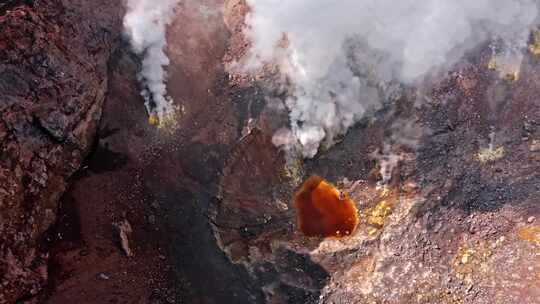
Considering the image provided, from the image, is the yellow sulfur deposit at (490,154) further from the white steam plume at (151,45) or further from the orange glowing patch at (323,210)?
the white steam plume at (151,45)

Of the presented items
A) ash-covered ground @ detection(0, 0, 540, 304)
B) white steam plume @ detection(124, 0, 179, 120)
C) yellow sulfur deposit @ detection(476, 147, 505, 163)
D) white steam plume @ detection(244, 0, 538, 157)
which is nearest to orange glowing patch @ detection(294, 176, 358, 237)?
ash-covered ground @ detection(0, 0, 540, 304)

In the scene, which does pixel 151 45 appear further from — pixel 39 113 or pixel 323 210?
pixel 323 210

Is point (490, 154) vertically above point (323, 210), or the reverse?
point (323, 210)

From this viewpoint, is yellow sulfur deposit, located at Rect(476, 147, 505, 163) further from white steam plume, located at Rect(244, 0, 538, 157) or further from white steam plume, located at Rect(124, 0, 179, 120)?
white steam plume, located at Rect(124, 0, 179, 120)

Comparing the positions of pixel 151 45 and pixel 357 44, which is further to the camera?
pixel 357 44

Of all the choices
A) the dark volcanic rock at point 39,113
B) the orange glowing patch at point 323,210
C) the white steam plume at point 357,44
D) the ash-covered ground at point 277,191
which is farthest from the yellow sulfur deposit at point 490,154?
the dark volcanic rock at point 39,113

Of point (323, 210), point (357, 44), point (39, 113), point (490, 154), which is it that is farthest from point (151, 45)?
point (490, 154)
